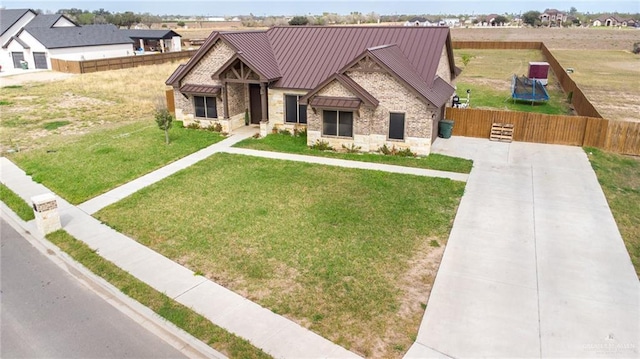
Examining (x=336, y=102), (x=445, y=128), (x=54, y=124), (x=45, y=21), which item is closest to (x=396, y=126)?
(x=336, y=102)

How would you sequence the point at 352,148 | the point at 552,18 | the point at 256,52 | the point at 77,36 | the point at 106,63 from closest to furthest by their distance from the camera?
the point at 352,148
the point at 256,52
the point at 106,63
the point at 77,36
the point at 552,18

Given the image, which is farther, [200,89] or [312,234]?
[200,89]

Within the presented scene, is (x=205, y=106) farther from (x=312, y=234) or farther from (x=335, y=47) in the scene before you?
(x=312, y=234)

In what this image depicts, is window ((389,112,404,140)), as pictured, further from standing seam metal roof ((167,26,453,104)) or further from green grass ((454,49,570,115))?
green grass ((454,49,570,115))

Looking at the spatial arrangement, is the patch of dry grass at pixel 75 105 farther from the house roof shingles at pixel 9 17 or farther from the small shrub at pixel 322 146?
the house roof shingles at pixel 9 17

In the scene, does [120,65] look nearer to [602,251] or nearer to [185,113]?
[185,113]

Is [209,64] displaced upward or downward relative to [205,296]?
upward
